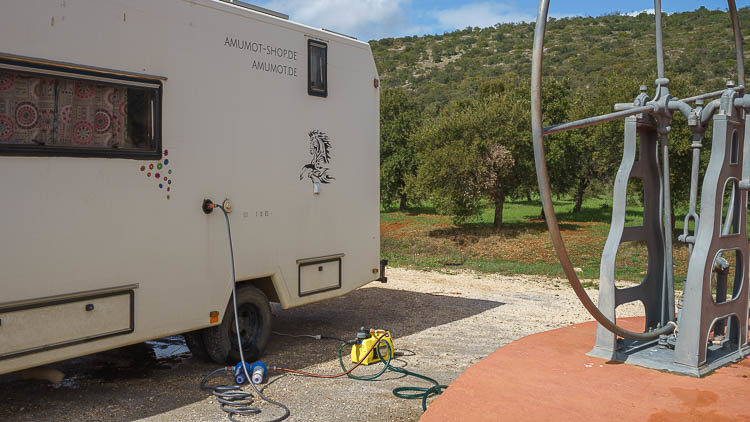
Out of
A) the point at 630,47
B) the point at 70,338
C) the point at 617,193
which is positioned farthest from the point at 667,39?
the point at 70,338

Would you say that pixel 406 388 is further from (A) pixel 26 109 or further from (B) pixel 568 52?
(B) pixel 568 52

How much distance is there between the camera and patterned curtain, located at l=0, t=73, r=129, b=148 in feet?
16.1

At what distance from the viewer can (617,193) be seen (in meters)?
5.89

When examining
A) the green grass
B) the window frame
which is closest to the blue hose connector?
the window frame

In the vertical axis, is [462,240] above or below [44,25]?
below

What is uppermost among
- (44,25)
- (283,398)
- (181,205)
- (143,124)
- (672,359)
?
(44,25)

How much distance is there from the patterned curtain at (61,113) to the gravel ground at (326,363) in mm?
2296

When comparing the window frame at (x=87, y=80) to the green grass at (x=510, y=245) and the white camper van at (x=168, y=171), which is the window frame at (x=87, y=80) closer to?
the white camper van at (x=168, y=171)

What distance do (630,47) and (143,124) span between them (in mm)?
55271

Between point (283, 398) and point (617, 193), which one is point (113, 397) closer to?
point (283, 398)

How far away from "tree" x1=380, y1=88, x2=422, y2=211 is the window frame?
23.9 metres

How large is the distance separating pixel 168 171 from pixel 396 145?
26.0 meters

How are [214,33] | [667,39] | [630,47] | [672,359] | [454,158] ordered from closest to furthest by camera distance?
[672,359]
[214,33]
[454,158]
[667,39]
[630,47]

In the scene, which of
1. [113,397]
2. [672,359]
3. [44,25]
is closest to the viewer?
[44,25]
